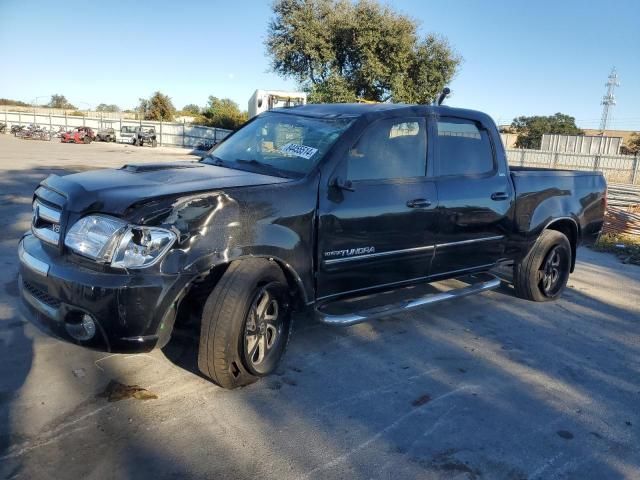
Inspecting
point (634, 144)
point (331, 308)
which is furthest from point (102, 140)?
point (634, 144)

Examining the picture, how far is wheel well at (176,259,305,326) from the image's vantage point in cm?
337

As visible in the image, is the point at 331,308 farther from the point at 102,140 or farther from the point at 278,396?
the point at 102,140

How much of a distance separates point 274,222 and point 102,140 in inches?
1741

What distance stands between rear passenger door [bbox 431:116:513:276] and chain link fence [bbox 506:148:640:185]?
20.5 metres

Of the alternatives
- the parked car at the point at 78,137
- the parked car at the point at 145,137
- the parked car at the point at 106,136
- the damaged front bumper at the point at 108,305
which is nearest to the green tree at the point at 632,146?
the parked car at the point at 145,137

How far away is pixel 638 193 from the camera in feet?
63.0

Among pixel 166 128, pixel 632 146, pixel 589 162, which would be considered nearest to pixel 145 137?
pixel 166 128

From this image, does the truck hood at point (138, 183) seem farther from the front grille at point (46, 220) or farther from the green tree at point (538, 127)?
the green tree at point (538, 127)

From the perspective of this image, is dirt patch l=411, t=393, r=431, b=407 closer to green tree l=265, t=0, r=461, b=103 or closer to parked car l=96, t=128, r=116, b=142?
green tree l=265, t=0, r=461, b=103

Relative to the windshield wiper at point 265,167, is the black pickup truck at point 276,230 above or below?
below

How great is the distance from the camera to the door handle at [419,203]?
426 centimetres

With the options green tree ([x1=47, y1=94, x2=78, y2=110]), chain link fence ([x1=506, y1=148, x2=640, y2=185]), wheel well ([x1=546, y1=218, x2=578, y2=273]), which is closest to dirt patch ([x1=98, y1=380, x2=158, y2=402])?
wheel well ([x1=546, y1=218, x2=578, y2=273])

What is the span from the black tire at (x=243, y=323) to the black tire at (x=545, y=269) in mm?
2992

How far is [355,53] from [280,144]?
97.3 ft
